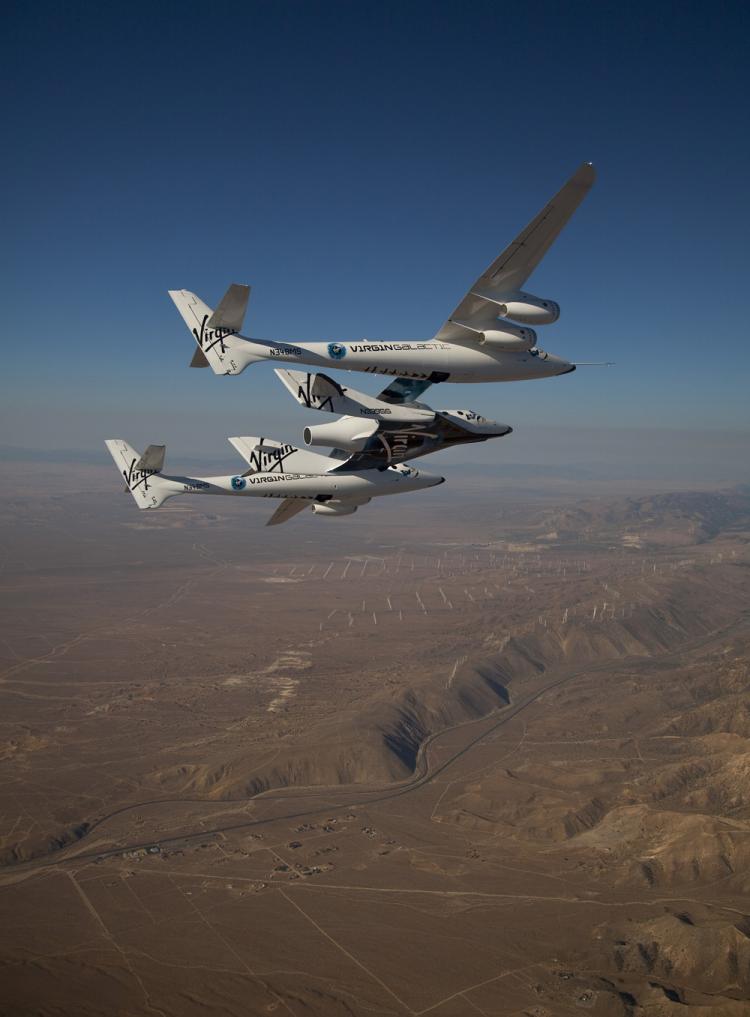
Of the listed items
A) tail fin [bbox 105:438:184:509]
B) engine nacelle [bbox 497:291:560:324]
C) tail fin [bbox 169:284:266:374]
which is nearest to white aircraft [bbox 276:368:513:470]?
tail fin [bbox 169:284:266:374]

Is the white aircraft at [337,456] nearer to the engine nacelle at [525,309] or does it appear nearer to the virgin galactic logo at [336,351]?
the virgin galactic logo at [336,351]

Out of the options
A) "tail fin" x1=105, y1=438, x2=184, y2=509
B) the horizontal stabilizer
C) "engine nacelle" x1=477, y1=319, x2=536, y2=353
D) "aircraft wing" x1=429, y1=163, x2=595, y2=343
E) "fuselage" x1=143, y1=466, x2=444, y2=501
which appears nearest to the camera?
"aircraft wing" x1=429, y1=163, x2=595, y2=343

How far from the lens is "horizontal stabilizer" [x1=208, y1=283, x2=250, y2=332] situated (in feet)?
94.9

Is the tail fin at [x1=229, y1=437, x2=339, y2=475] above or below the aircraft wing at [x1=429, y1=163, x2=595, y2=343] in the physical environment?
below

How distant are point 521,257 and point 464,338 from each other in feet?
14.7

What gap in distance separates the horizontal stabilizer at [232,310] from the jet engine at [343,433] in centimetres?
620

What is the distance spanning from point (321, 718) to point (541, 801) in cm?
5929

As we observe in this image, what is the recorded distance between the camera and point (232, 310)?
96.8 ft

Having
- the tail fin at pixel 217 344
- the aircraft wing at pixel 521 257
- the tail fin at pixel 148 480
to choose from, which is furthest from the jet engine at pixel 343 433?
the tail fin at pixel 148 480

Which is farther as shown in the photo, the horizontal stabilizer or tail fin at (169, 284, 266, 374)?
tail fin at (169, 284, 266, 374)

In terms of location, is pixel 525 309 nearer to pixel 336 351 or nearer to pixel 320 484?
pixel 336 351

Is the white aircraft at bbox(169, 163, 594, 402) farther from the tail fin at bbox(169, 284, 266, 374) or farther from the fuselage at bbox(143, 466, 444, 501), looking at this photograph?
the fuselage at bbox(143, 466, 444, 501)

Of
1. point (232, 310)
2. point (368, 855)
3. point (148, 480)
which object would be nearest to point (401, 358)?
point (232, 310)

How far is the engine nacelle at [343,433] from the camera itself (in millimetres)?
34312
